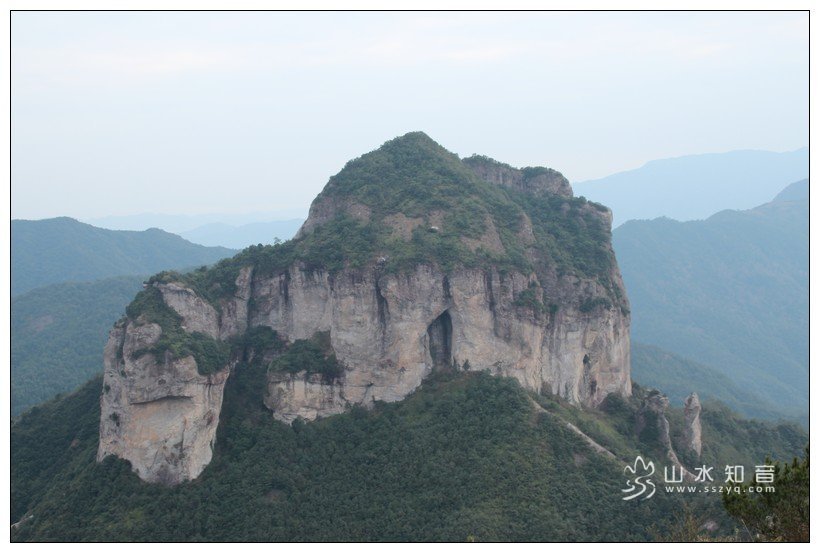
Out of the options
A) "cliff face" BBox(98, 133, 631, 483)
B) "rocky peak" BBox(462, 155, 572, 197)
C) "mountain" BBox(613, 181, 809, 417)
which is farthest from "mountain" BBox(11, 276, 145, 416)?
"mountain" BBox(613, 181, 809, 417)

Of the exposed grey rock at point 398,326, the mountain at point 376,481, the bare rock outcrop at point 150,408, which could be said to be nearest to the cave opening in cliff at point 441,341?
the exposed grey rock at point 398,326

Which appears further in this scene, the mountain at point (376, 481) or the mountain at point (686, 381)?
the mountain at point (686, 381)

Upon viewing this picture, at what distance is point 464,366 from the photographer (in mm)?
37531

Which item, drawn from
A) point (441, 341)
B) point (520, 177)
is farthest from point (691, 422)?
point (520, 177)

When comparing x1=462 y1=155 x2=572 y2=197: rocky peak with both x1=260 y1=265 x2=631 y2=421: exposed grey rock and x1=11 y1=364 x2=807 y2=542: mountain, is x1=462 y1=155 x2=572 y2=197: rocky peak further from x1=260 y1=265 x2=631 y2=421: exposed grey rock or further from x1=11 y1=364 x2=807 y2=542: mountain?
x1=11 y1=364 x2=807 y2=542: mountain

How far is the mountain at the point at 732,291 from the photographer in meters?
102

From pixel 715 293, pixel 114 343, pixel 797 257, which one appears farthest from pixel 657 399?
pixel 797 257

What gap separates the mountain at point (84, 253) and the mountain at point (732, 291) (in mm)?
63662

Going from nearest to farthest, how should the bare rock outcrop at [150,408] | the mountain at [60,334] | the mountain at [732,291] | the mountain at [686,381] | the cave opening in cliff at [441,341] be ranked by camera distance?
the bare rock outcrop at [150,408]
the cave opening in cliff at [441,341]
the mountain at [60,334]
the mountain at [686,381]
the mountain at [732,291]

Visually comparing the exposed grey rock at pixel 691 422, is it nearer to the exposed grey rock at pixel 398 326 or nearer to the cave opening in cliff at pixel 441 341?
the exposed grey rock at pixel 398 326

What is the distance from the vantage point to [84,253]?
108 meters

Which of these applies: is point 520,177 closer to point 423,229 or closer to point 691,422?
point 423,229

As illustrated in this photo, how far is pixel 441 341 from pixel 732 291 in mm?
97600

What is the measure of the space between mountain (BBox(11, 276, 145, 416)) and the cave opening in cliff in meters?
24.7
